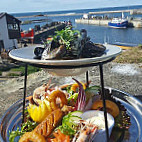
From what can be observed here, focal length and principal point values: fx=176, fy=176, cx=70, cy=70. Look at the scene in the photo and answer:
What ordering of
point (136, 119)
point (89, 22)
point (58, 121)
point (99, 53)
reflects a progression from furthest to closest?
point (89, 22) < point (136, 119) < point (58, 121) < point (99, 53)

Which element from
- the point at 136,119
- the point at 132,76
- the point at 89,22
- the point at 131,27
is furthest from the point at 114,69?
the point at 89,22

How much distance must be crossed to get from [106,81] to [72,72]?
263 cm

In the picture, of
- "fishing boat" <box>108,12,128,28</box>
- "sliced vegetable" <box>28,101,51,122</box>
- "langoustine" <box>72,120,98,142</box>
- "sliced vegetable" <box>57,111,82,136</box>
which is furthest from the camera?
"fishing boat" <box>108,12,128,28</box>

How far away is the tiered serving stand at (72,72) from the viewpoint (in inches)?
53.7

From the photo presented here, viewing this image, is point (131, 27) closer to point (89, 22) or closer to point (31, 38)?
point (89, 22)

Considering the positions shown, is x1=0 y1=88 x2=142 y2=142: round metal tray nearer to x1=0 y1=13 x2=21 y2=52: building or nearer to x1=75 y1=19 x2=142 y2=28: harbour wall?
x1=0 y1=13 x2=21 y2=52: building

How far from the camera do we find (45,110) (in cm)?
193

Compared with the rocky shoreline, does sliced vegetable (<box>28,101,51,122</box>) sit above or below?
above

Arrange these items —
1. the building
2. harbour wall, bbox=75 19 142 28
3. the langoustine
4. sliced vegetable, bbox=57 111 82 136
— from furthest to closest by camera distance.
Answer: harbour wall, bbox=75 19 142 28
the building
sliced vegetable, bbox=57 111 82 136
the langoustine

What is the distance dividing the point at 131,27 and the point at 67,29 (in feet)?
122

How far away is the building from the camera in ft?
59.5

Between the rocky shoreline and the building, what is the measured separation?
48.0 feet

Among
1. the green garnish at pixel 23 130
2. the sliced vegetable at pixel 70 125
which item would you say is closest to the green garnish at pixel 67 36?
the sliced vegetable at pixel 70 125

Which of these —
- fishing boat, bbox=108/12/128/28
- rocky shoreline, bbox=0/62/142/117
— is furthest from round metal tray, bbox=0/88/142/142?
fishing boat, bbox=108/12/128/28
